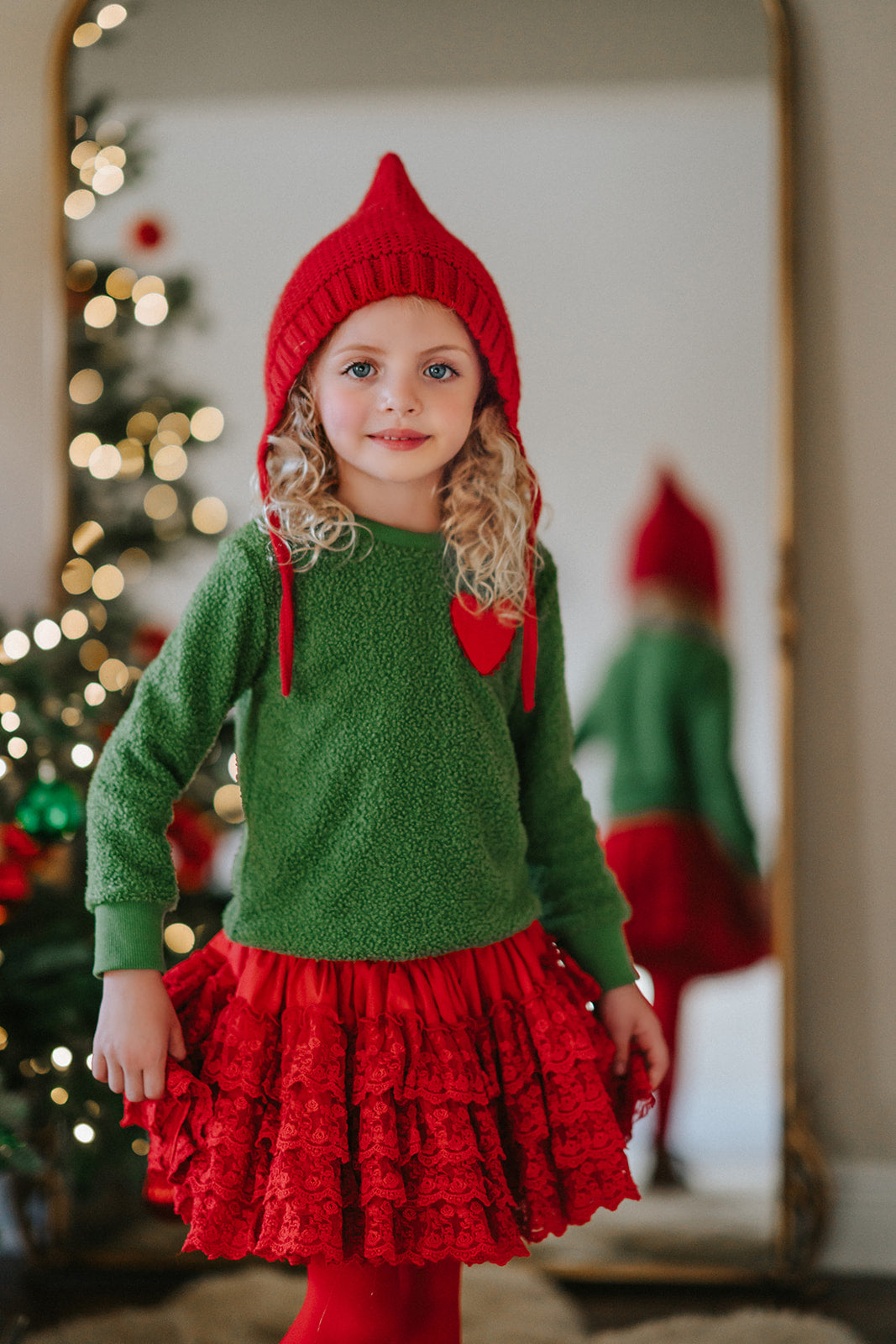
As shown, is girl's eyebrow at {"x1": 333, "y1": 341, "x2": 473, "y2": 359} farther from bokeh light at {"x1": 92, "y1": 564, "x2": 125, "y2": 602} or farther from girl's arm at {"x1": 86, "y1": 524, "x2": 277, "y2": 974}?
bokeh light at {"x1": 92, "y1": 564, "x2": 125, "y2": 602}

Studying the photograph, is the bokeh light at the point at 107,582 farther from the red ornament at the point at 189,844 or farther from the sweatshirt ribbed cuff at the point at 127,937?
the sweatshirt ribbed cuff at the point at 127,937

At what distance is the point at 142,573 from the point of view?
5.22ft

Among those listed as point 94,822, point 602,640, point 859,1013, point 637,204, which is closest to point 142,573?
point 602,640

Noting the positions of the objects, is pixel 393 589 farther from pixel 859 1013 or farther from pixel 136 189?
pixel 859 1013

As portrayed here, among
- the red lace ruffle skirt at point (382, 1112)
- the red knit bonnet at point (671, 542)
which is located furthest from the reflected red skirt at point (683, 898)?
the red lace ruffle skirt at point (382, 1112)

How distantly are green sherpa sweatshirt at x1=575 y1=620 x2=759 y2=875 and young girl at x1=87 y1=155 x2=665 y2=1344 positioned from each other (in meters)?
0.68

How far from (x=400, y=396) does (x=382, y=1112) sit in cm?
55

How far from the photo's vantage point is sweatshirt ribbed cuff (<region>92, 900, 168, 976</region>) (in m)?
0.82

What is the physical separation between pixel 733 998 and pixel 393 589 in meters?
1.02

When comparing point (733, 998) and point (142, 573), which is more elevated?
point (142, 573)

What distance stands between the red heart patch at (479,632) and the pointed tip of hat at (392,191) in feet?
1.09

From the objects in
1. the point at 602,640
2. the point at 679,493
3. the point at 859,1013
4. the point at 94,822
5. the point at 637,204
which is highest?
the point at 637,204

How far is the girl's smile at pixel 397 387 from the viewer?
851 mm

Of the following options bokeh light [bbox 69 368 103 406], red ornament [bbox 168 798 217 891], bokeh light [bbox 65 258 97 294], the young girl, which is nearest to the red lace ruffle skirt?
the young girl
